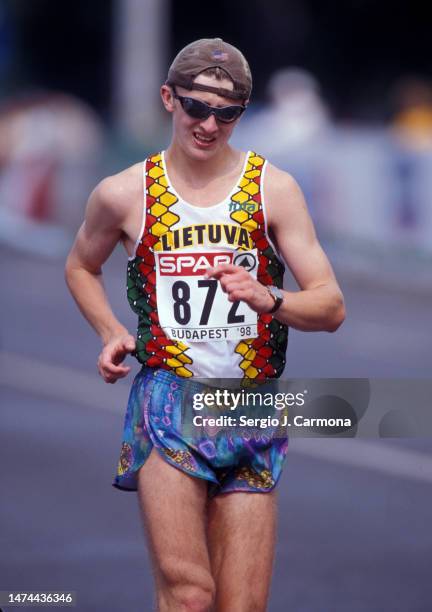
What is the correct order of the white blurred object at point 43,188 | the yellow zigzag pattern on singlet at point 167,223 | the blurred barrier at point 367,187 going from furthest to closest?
the white blurred object at point 43,188, the blurred barrier at point 367,187, the yellow zigzag pattern on singlet at point 167,223

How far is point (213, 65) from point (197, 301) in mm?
751

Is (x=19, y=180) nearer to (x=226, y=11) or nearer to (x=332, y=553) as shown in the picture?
(x=332, y=553)

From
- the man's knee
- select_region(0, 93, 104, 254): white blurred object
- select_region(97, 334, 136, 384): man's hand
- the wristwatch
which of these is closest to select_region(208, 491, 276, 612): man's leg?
the man's knee

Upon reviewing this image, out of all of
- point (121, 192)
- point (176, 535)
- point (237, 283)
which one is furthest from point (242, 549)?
point (121, 192)

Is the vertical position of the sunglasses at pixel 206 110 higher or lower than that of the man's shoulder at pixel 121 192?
higher

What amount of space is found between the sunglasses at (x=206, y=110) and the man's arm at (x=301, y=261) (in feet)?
0.82

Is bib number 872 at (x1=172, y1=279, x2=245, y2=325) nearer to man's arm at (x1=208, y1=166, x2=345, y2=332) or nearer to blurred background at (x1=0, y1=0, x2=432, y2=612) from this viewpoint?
man's arm at (x1=208, y1=166, x2=345, y2=332)

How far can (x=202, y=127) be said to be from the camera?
5070 mm

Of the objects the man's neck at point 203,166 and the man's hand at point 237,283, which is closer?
the man's hand at point 237,283

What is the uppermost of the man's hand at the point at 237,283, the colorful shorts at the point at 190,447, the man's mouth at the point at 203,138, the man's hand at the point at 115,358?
the man's mouth at the point at 203,138

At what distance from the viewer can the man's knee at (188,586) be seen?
4965 mm

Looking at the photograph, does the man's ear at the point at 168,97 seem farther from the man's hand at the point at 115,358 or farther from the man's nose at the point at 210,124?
the man's hand at the point at 115,358

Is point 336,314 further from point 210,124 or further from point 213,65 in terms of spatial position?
point 213,65

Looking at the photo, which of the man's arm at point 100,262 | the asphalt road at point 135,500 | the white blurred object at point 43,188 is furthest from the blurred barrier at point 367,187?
the man's arm at point 100,262
